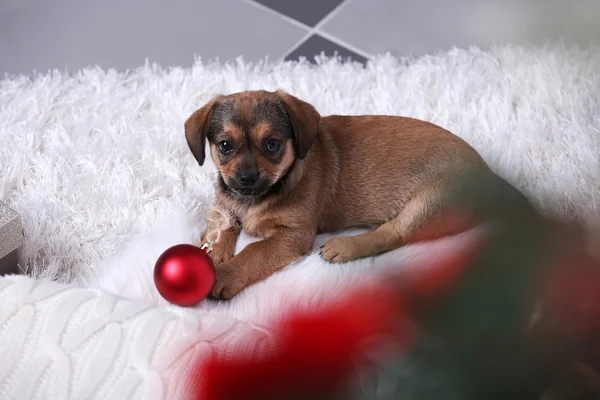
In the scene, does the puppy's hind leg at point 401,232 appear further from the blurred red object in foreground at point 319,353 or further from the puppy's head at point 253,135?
the blurred red object in foreground at point 319,353

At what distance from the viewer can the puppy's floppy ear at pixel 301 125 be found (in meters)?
1.46

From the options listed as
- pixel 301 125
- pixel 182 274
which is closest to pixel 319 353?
pixel 182 274

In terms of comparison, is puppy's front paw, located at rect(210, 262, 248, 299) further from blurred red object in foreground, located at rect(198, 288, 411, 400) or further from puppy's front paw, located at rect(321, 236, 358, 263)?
blurred red object in foreground, located at rect(198, 288, 411, 400)

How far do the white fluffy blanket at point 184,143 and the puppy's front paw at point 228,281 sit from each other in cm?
2

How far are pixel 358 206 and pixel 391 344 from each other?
974 millimetres

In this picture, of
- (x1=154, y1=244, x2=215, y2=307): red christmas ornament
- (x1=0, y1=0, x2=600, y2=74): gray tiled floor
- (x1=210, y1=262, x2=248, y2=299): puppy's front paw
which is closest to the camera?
(x1=154, y1=244, x2=215, y2=307): red christmas ornament

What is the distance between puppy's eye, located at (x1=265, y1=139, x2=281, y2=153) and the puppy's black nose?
0.24 ft

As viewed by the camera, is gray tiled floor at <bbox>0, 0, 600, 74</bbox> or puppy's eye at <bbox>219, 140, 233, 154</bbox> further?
gray tiled floor at <bbox>0, 0, 600, 74</bbox>

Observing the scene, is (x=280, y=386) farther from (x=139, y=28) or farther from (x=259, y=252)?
(x=139, y=28)

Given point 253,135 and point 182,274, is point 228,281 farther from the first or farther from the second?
point 253,135

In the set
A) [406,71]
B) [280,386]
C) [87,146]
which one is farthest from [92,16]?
[280,386]

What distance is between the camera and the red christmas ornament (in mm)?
1259

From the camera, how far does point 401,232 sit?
154 centimetres

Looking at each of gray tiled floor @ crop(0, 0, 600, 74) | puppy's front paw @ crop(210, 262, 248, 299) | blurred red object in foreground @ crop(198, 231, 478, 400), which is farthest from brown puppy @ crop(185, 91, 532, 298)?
gray tiled floor @ crop(0, 0, 600, 74)
